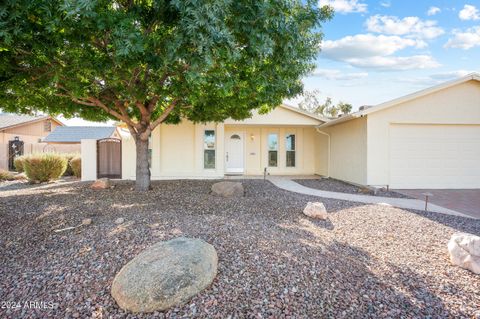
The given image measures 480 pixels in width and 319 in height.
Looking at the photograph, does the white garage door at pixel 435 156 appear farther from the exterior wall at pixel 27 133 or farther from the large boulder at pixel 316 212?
the exterior wall at pixel 27 133

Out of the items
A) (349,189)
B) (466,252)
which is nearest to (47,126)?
(349,189)

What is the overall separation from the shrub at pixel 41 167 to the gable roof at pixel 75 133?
1144 centimetres

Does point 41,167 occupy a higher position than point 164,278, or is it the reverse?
point 41,167

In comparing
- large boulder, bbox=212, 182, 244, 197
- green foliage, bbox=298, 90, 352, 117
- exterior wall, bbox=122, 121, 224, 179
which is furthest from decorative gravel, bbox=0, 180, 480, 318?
green foliage, bbox=298, 90, 352, 117

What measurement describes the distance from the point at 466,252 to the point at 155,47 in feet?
18.3

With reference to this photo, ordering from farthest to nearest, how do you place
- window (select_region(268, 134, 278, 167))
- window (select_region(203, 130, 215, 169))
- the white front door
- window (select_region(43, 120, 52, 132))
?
window (select_region(43, 120, 52, 132))
window (select_region(268, 134, 278, 167))
the white front door
window (select_region(203, 130, 215, 169))

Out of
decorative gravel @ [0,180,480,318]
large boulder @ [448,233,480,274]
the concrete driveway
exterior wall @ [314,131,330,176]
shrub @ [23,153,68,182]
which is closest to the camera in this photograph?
decorative gravel @ [0,180,480,318]

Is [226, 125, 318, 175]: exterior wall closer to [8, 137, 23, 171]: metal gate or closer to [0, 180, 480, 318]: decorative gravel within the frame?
[0, 180, 480, 318]: decorative gravel

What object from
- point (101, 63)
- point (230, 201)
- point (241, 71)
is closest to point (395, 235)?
point (230, 201)

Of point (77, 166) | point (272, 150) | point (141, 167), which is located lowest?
point (77, 166)

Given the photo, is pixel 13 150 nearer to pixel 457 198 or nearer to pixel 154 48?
pixel 154 48

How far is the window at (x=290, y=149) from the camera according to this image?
15.0 meters

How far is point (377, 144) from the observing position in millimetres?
10172

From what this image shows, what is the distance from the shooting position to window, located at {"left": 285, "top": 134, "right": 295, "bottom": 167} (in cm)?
1498
